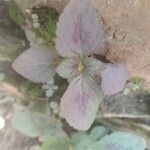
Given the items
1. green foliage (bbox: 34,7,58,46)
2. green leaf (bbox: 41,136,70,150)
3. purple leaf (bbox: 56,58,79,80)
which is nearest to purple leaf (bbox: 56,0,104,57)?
purple leaf (bbox: 56,58,79,80)

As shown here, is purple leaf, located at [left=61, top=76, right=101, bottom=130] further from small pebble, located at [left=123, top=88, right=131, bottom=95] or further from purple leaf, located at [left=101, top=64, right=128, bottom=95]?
small pebble, located at [left=123, top=88, right=131, bottom=95]

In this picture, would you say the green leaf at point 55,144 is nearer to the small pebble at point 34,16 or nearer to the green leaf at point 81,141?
the green leaf at point 81,141

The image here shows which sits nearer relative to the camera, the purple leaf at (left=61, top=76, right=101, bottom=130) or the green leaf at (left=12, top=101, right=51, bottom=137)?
the purple leaf at (left=61, top=76, right=101, bottom=130)

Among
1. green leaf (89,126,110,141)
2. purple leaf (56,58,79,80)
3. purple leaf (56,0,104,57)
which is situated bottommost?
green leaf (89,126,110,141)

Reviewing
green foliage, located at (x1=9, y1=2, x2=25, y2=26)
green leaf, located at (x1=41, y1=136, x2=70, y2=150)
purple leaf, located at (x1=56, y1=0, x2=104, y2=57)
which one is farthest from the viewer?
green foliage, located at (x1=9, y1=2, x2=25, y2=26)

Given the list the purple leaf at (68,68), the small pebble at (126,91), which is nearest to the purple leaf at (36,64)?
the purple leaf at (68,68)

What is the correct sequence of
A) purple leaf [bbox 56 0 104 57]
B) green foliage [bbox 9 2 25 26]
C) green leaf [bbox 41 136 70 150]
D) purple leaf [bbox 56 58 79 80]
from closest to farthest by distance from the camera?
purple leaf [bbox 56 0 104 57] → purple leaf [bbox 56 58 79 80] → green leaf [bbox 41 136 70 150] → green foliage [bbox 9 2 25 26]

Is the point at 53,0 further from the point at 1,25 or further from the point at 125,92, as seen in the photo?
the point at 125,92
